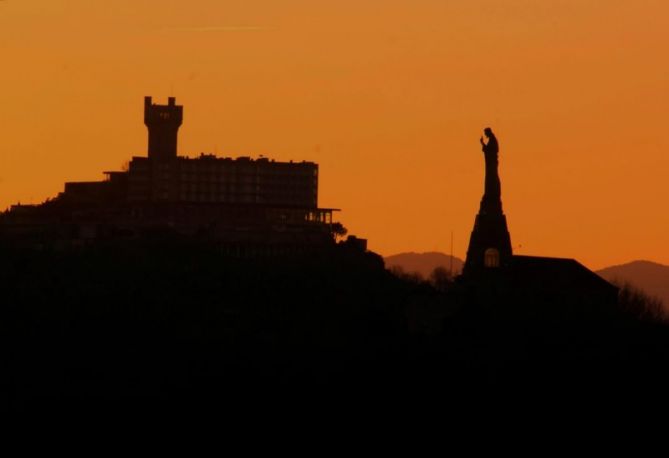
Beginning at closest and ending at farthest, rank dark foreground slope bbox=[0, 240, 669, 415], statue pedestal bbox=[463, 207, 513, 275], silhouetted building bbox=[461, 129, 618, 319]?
dark foreground slope bbox=[0, 240, 669, 415]
silhouetted building bbox=[461, 129, 618, 319]
statue pedestal bbox=[463, 207, 513, 275]

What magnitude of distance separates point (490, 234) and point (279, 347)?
26.6 metres

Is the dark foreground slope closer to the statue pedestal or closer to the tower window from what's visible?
the statue pedestal

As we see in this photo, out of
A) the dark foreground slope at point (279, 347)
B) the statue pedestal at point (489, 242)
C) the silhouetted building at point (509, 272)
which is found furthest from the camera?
the statue pedestal at point (489, 242)

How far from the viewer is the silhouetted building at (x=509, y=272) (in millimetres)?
180125

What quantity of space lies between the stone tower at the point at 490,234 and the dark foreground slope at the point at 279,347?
352 cm

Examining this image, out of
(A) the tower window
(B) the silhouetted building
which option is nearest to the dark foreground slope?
(B) the silhouetted building

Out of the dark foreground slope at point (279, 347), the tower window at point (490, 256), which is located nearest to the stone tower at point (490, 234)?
the tower window at point (490, 256)

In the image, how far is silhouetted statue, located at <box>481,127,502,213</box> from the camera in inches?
7234

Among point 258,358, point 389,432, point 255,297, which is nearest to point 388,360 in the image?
point 258,358

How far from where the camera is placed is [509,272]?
7249 inches

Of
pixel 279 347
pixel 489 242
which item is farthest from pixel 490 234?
pixel 279 347

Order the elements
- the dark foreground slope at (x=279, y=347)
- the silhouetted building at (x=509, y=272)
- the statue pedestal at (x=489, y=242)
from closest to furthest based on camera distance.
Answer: the dark foreground slope at (x=279, y=347) → the silhouetted building at (x=509, y=272) → the statue pedestal at (x=489, y=242)

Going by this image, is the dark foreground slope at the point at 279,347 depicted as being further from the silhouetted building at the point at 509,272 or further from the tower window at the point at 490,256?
the tower window at the point at 490,256

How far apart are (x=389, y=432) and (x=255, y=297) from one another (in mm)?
46415
